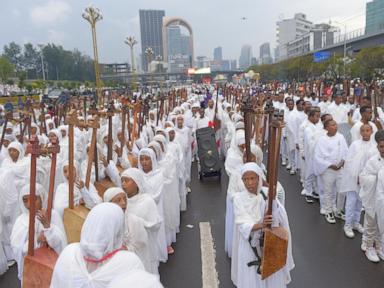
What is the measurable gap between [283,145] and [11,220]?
7442 mm

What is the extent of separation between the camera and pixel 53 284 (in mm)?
2264

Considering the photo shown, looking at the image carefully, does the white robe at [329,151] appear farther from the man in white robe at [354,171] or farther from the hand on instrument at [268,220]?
the hand on instrument at [268,220]

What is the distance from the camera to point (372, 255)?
16.0 feet

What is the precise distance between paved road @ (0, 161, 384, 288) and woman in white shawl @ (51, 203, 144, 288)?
8.34 feet

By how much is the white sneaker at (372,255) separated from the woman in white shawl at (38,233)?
385 cm

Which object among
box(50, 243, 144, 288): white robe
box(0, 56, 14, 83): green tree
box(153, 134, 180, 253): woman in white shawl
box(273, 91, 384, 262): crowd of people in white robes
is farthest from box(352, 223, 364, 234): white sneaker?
box(0, 56, 14, 83): green tree

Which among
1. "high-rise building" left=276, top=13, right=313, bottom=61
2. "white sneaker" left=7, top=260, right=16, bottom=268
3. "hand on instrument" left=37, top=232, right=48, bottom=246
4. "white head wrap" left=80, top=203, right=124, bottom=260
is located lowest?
"white sneaker" left=7, top=260, right=16, bottom=268

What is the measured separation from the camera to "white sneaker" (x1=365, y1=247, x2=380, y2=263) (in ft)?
15.8

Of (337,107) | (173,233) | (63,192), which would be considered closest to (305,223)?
(173,233)

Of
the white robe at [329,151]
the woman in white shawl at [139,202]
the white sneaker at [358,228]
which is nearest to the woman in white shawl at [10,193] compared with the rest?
the woman in white shawl at [139,202]

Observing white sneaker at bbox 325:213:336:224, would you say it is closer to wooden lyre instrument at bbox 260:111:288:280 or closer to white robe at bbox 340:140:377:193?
white robe at bbox 340:140:377:193

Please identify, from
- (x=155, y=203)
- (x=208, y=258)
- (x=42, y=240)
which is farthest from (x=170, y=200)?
(x=42, y=240)

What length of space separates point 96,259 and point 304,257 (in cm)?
370

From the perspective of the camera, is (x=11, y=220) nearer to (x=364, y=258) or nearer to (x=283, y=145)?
(x=364, y=258)
